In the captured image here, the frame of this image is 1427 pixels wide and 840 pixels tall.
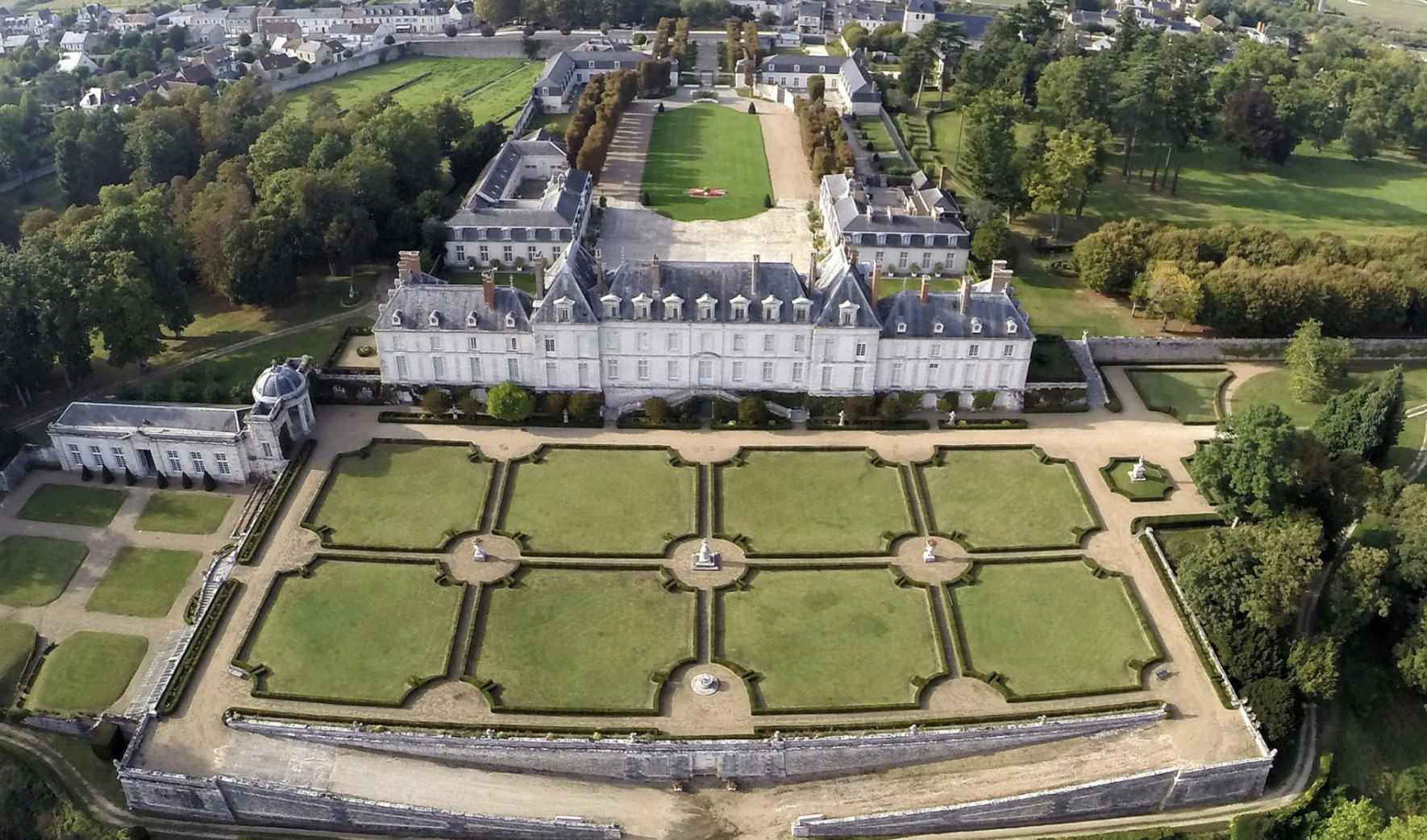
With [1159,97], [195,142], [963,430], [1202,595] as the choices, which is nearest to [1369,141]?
[1159,97]

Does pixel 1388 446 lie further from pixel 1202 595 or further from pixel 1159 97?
pixel 1159 97

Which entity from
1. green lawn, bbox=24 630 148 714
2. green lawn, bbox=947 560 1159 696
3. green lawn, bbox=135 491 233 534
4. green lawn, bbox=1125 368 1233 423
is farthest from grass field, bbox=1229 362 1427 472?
green lawn, bbox=24 630 148 714

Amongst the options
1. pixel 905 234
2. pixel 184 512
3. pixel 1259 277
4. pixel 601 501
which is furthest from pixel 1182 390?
pixel 184 512

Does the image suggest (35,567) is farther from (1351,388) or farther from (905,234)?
(1351,388)

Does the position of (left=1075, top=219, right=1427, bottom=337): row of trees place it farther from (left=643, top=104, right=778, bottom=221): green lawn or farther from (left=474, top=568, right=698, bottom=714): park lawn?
(left=474, top=568, right=698, bottom=714): park lawn

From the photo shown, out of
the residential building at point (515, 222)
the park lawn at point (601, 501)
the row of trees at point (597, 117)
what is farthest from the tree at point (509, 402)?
the row of trees at point (597, 117)

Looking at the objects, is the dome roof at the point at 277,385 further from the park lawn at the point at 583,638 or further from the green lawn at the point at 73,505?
the park lawn at the point at 583,638
